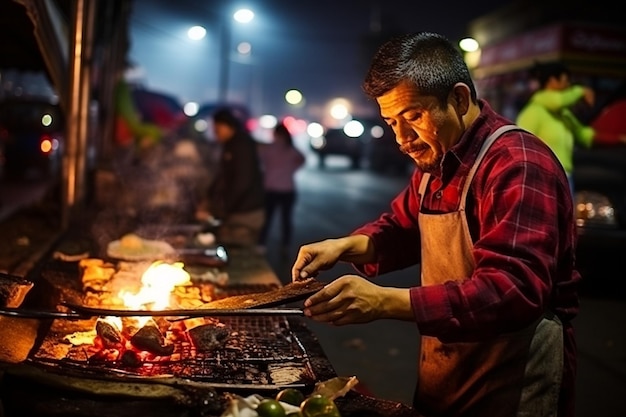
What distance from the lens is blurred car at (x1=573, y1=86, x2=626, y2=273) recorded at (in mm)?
8625

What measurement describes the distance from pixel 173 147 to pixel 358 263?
43.6ft

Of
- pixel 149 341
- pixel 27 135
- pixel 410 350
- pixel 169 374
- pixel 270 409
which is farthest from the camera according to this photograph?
pixel 27 135

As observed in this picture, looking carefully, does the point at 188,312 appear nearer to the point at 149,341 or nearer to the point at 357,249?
the point at 149,341

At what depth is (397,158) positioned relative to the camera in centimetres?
3025

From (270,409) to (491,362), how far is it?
0.96 metres

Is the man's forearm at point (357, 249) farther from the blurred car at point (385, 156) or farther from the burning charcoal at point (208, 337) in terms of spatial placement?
the blurred car at point (385, 156)

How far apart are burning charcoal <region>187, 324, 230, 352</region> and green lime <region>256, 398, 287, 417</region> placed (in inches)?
41.0

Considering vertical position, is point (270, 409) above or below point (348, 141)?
above

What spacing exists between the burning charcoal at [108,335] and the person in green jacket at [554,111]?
563 cm

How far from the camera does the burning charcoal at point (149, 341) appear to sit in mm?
3273

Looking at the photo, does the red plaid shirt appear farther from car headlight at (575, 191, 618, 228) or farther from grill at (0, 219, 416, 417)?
car headlight at (575, 191, 618, 228)

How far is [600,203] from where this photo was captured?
8805 millimetres

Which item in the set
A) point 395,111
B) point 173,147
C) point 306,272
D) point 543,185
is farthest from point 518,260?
point 173,147

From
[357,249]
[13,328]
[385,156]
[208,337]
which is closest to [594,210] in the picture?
[357,249]
